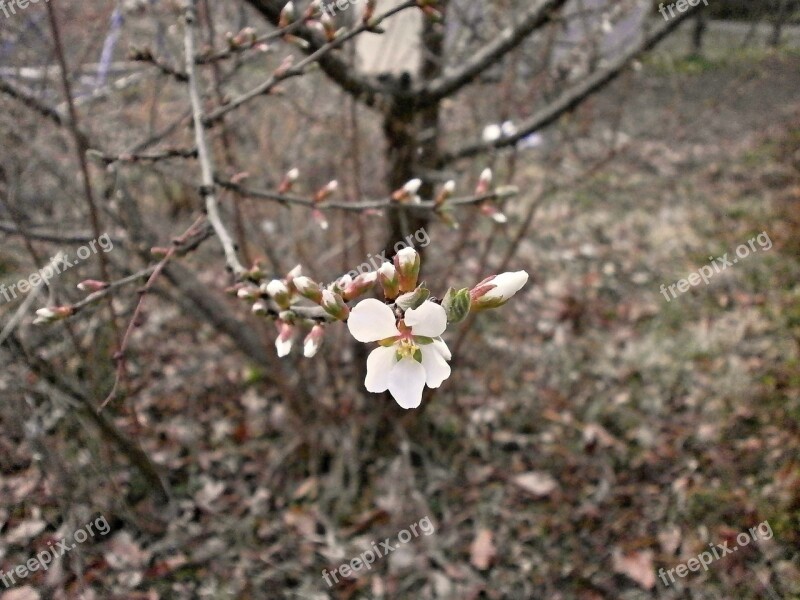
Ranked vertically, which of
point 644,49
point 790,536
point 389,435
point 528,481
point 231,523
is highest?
point 644,49

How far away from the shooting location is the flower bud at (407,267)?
1.01 metres

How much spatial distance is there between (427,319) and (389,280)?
0.11 meters

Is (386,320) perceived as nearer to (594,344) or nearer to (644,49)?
(644,49)

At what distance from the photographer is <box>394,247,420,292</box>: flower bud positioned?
1010 mm

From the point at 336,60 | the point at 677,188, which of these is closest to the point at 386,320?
the point at 336,60

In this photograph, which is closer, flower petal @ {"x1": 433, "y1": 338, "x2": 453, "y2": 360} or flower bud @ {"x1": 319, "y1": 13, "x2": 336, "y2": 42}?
flower petal @ {"x1": 433, "y1": 338, "x2": 453, "y2": 360}

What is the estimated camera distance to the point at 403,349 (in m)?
1.10

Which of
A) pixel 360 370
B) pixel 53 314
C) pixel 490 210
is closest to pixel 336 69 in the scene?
pixel 490 210

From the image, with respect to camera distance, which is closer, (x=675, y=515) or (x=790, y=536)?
(x=790, y=536)

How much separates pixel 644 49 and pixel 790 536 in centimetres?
230

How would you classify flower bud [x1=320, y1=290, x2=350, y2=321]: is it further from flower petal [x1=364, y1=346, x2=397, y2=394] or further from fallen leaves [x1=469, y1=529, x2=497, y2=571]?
fallen leaves [x1=469, y1=529, x2=497, y2=571]

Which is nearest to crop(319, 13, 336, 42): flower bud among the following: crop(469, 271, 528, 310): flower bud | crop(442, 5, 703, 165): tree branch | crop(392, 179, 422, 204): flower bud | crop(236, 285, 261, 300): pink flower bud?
crop(392, 179, 422, 204): flower bud

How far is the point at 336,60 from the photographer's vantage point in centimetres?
223

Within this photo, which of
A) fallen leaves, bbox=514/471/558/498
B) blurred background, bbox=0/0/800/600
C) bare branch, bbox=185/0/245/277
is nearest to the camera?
bare branch, bbox=185/0/245/277
